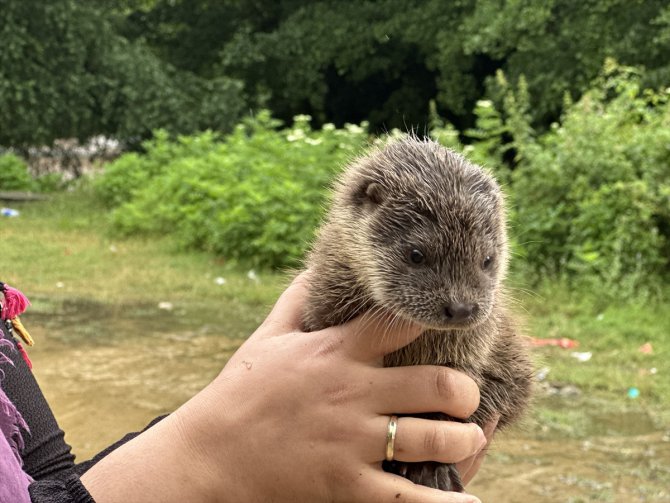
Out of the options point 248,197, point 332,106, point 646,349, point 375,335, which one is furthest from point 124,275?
point 332,106

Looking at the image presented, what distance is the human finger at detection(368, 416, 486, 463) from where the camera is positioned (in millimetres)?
1918

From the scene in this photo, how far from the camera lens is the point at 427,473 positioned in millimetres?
2182

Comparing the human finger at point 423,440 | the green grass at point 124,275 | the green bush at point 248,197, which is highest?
the human finger at point 423,440

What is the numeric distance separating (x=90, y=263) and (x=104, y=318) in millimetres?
2442

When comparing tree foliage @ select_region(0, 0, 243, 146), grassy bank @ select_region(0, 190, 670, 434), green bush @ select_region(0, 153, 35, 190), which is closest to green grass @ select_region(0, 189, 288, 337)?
grassy bank @ select_region(0, 190, 670, 434)

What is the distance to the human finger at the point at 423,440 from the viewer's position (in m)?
1.92

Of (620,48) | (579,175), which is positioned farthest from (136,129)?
(579,175)

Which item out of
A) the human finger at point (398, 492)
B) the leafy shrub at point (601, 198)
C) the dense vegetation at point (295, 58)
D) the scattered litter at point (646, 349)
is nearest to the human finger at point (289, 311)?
the human finger at point (398, 492)

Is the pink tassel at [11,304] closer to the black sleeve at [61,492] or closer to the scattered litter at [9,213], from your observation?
the black sleeve at [61,492]

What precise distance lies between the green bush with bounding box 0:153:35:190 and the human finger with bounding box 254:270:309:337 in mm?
16139

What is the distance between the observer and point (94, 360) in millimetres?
7301

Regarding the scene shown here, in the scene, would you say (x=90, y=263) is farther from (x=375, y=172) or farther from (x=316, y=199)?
(x=375, y=172)

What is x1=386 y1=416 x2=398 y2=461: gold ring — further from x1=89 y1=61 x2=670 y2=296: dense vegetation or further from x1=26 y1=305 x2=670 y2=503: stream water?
x1=89 y1=61 x2=670 y2=296: dense vegetation

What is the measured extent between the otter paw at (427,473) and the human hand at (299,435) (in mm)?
184
